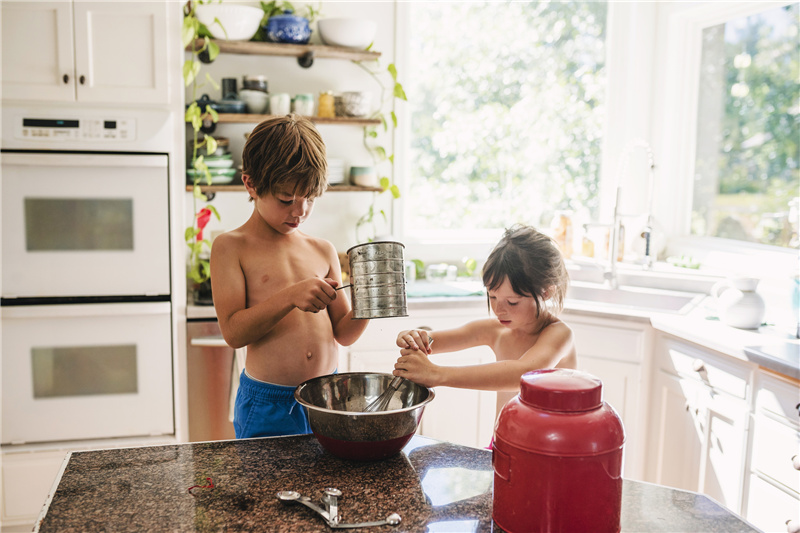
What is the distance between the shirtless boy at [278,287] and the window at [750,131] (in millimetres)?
1951

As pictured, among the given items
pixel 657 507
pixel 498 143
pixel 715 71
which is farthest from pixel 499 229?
pixel 657 507

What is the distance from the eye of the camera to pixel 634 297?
292 cm

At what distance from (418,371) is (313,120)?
73.9 inches

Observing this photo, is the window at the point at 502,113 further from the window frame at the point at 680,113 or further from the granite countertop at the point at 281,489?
the granite countertop at the point at 281,489

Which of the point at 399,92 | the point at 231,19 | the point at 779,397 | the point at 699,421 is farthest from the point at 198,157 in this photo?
the point at 779,397

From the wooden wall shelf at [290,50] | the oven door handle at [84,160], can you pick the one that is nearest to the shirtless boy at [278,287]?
the oven door handle at [84,160]

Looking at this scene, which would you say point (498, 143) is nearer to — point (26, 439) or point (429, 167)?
point (429, 167)

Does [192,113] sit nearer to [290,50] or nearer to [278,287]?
[290,50]

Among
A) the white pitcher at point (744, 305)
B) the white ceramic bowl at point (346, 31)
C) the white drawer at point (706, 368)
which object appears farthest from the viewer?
the white ceramic bowl at point (346, 31)

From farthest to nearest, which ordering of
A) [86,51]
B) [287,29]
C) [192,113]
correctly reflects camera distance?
[287,29] < [192,113] < [86,51]

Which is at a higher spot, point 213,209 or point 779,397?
point 213,209

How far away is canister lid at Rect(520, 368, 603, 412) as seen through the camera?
899 mm

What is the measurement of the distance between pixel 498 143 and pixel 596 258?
78 cm

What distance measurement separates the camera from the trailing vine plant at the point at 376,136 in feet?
10.2
